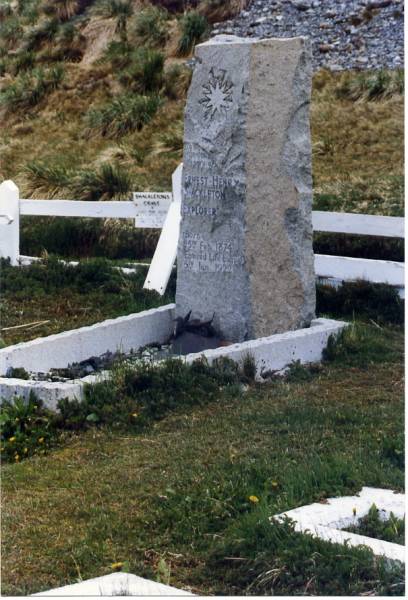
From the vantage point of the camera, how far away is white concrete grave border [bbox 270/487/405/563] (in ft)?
17.1

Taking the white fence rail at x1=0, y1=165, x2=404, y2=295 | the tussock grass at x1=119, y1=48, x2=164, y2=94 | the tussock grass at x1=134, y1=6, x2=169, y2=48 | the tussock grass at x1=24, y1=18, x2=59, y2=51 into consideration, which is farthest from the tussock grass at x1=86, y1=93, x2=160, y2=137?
the tussock grass at x1=24, y1=18, x2=59, y2=51

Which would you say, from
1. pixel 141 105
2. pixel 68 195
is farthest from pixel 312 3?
pixel 68 195

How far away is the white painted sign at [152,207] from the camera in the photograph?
42.6ft

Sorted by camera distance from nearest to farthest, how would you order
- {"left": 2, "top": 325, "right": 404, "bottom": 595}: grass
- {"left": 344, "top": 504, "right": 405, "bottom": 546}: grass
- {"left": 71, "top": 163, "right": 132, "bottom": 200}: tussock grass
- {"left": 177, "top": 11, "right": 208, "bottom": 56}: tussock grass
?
{"left": 2, "top": 325, "right": 404, "bottom": 595}: grass → {"left": 344, "top": 504, "right": 405, "bottom": 546}: grass → {"left": 71, "top": 163, "right": 132, "bottom": 200}: tussock grass → {"left": 177, "top": 11, "right": 208, "bottom": 56}: tussock grass

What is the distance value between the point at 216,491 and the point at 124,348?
3809 mm

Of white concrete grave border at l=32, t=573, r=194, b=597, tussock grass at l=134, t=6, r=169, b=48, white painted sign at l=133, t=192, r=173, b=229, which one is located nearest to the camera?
white concrete grave border at l=32, t=573, r=194, b=597

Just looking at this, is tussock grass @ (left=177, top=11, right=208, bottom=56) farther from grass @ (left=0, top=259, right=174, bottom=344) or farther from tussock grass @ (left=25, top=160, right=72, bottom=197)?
grass @ (left=0, top=259, right=174, bottom=344)

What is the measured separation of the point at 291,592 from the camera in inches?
195

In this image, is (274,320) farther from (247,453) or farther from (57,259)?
(57,259)

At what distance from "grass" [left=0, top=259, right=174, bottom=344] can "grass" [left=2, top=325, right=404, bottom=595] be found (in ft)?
9.36

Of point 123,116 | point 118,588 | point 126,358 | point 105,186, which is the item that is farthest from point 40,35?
point 118,588

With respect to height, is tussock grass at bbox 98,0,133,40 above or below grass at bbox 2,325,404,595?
above

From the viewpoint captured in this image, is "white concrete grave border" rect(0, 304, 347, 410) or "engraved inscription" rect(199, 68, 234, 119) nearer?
"white concrete grave border" rect(0, 304, 347, 410)

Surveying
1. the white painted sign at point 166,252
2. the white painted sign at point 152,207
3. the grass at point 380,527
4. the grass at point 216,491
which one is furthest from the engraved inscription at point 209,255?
the grass at point 380,527
